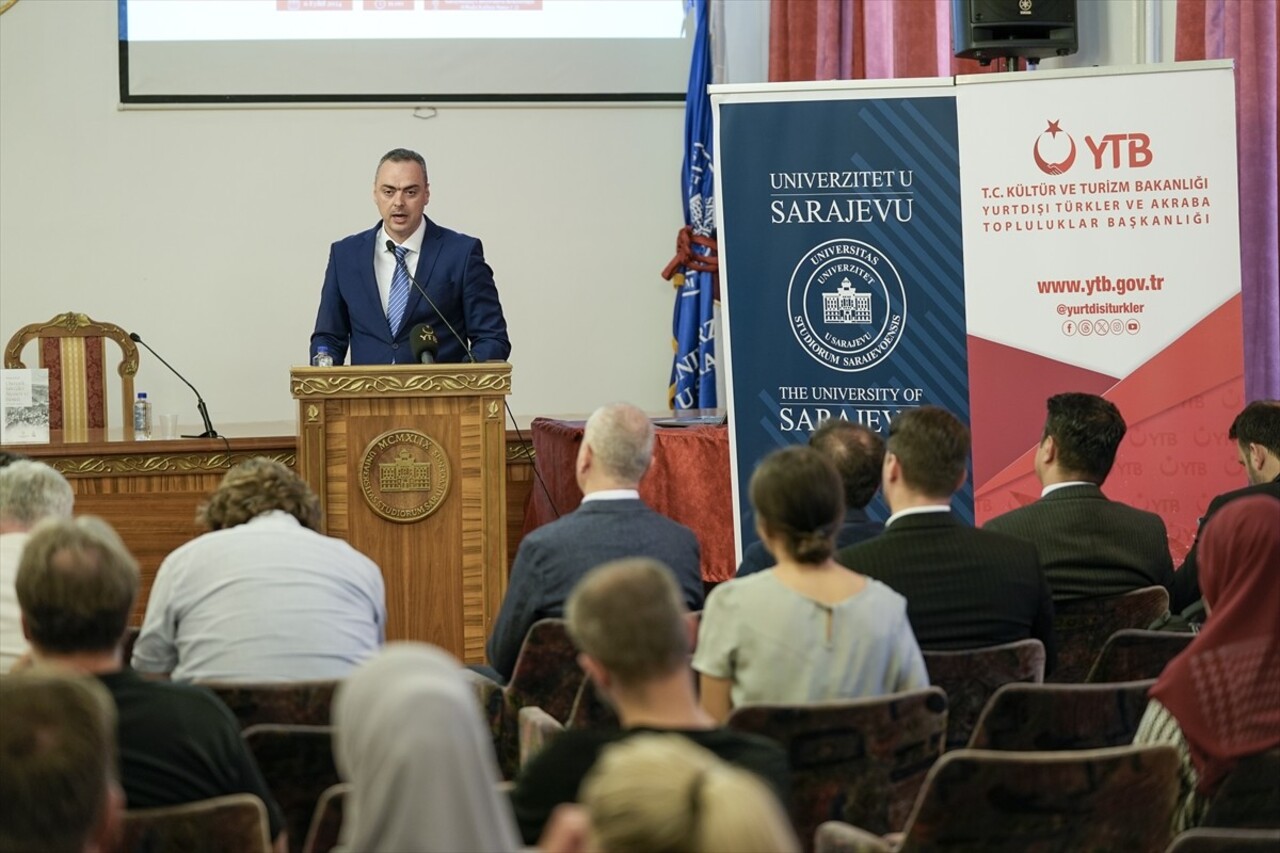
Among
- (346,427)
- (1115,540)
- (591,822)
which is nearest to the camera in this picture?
(591,822)

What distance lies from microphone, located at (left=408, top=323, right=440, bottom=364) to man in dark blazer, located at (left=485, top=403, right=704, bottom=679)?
4.15 feet

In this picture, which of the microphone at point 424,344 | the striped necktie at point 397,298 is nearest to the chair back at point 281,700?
the microphone at point 424,344

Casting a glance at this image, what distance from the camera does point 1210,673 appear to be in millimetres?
2551

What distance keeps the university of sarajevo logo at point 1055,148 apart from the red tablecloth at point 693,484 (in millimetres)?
1361

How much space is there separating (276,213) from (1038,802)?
6.07m

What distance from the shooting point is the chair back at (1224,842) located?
1962 millimetres

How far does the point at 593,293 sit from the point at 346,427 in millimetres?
3357

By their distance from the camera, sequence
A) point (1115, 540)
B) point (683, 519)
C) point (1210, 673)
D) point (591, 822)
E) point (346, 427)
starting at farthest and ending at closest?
1. point (683, 519)
2. point (346, 427)
3. point (1115, 540)
4. point (1210, 673)
5. point (591, 822)

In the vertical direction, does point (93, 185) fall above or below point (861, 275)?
above

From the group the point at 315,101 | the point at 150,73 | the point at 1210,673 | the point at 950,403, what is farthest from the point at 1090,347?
the point at 150,73

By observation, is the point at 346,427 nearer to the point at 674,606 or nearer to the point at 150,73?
the point at 674,606

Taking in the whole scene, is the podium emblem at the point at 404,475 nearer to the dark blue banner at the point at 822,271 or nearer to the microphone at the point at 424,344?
the microphone at the point at 424,344

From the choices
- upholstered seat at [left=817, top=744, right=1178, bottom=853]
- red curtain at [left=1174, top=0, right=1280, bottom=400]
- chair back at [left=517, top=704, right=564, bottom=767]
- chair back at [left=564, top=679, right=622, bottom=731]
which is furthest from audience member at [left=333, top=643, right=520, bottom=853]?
red curtain at [left=1174, top=0, right=1280, bottom=400]

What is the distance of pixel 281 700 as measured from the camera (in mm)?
2686
